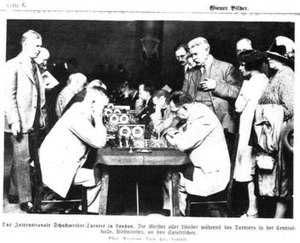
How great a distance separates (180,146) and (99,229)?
0.60 m

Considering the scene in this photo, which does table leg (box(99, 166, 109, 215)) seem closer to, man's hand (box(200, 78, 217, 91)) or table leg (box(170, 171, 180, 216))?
table leg (box(170, 171, 180, 216))

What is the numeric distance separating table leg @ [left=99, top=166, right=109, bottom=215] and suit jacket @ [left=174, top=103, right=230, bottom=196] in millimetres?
403

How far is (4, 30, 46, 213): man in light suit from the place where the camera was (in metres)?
2.69

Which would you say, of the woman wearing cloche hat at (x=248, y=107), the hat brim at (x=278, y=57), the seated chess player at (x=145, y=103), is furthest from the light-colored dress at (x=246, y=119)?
the seated chess player at (x=145, y=103)

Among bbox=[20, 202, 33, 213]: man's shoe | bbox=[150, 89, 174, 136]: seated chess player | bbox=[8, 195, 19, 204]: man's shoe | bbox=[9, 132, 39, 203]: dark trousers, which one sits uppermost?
bbox=[150, 89, 174, 136]: seated chess player

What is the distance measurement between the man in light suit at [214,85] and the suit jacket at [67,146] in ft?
1.78

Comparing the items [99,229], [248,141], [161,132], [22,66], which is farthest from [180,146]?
[22,66]

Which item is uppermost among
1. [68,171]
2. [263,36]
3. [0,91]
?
[263,36]

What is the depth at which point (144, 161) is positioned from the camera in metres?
2.59

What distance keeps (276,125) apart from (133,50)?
852 mm

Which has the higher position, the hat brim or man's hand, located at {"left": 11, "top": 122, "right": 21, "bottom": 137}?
the hat brim

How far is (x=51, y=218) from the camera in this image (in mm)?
2654

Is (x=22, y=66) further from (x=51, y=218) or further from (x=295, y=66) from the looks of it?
(x=295, y=66)

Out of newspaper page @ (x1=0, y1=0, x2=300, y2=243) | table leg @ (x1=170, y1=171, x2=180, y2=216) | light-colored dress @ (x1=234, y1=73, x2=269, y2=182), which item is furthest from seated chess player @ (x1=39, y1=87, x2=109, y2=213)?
light-colored dress @ (x1=234, y1=73, x2=269, y2=182)
